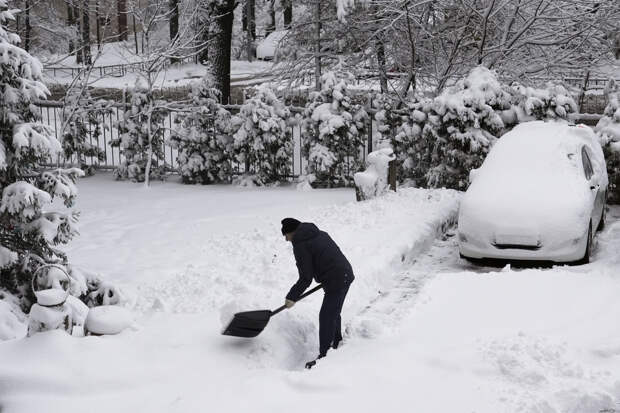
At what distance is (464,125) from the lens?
12.8 meters

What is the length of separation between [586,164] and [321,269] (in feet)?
18.4

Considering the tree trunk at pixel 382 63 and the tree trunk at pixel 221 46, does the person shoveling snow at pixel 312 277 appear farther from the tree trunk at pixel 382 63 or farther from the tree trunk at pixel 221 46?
the tree trunk at pixel 382 63

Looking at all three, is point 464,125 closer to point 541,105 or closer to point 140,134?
point 541,105

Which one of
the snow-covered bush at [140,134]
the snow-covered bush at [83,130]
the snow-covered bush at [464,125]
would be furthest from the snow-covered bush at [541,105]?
the snow-covered bush at [83,130]

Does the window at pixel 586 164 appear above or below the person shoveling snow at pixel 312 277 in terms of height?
above

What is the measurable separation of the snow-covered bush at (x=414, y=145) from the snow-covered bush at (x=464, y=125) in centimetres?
24

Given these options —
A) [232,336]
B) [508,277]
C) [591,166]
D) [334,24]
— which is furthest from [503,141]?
[334,24]

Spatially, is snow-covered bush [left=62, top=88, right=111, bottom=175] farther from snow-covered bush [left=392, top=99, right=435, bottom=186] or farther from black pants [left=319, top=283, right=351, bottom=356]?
black pants [left=319, top=283, right=351, bottom=356]

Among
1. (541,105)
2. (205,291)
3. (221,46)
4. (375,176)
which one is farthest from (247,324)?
(221,46)

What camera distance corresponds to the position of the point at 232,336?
6016 millimetres

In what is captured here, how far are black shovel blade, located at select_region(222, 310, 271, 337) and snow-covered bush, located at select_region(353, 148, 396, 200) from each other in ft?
20.3

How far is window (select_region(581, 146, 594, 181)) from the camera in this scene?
384 inches

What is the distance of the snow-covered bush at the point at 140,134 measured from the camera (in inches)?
599

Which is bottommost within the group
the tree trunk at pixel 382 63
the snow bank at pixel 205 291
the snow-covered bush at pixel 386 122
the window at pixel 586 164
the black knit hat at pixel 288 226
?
the snow bank at pixel 205 291
